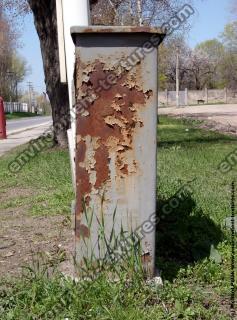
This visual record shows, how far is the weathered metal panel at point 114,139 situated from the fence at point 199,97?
3111 inches

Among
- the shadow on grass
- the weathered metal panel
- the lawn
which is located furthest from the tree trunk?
the weathered metal panel

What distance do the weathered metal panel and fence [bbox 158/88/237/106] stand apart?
259ft

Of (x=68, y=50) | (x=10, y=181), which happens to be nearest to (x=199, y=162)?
(x=10, y=181)

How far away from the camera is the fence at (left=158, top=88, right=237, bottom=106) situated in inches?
3255

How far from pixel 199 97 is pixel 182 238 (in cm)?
8284

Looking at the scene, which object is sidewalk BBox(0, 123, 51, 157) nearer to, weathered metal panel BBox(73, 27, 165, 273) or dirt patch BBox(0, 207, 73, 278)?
dirt patch BBox(0, 207, 73, 278)

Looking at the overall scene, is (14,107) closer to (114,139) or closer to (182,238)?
(182,238)

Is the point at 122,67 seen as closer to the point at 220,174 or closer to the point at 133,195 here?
the point at 133,195

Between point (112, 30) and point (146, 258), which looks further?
point (146, 258)

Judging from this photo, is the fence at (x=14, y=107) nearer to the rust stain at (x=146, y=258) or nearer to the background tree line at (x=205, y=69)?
the background tree line at (x=205, y=69)

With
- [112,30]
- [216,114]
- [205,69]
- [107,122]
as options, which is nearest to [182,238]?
[107,122]

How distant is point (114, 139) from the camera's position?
3.29 metres

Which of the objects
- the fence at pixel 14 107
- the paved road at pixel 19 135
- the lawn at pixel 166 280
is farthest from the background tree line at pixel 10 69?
the lawn at pixel 166 280

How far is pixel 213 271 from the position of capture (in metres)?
3.65
